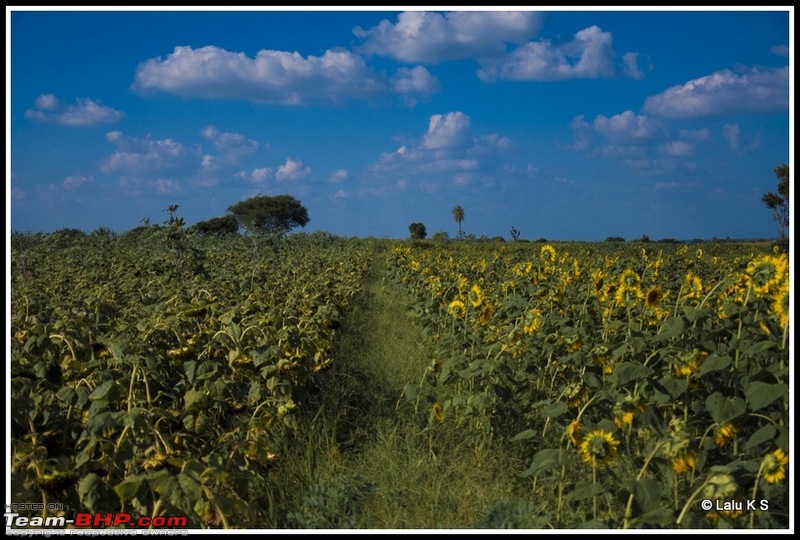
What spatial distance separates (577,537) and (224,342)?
2.22m

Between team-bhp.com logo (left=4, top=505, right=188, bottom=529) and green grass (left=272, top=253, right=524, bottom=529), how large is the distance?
0.72m

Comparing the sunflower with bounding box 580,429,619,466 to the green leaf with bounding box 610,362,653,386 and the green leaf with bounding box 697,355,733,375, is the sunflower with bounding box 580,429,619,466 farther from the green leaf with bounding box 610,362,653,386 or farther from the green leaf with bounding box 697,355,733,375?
the green leaf with bounding box 697,355,733,375

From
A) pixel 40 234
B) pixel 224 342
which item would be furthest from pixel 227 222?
pixel 224 342

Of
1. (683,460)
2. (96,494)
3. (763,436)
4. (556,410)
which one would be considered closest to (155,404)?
(96,494)

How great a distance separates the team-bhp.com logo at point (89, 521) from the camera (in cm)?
204

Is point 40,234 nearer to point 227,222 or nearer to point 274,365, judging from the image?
point 274,365

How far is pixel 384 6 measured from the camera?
221 centimetres

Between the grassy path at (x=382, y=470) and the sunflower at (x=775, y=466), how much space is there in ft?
3.93

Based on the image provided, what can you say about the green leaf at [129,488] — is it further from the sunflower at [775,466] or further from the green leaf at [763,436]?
the green leaf at [763,436]

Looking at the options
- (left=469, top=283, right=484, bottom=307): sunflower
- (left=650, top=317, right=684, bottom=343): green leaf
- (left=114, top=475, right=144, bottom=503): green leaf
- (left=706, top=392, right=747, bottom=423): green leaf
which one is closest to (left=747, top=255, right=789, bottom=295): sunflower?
(left=650, top=317, right=684, bottom=343): green leaf

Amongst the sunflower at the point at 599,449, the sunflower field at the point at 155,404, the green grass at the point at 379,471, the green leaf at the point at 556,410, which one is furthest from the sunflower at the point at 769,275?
the sunflower field at the point at 155,404

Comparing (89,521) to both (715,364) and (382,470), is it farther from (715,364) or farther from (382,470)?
(715,364)

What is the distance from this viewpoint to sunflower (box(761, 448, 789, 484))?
217 centimetres

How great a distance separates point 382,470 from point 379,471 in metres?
0.05
